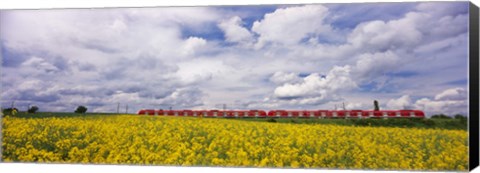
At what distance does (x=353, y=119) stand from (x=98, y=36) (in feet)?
13.7

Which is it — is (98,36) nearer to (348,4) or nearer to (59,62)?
(59,62)

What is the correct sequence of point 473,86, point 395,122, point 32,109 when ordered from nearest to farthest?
point 473,86 → point 395,122 → point 32,109

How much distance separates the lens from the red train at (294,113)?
8.56 meters

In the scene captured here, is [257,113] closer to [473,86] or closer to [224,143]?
[224,143]

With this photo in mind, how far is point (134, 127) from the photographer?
9477 millimetres

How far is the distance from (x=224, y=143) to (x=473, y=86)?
3.71 metres

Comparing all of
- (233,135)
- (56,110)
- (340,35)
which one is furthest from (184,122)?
(340,35)

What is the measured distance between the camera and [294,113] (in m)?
8.97

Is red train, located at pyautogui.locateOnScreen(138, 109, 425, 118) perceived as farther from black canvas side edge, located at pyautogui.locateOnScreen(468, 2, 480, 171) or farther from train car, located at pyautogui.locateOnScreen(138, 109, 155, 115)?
black canvas side edge, located at pyautogui.locateOnScreen(468, 2, 480, 171)

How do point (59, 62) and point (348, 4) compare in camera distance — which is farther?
point (59, 62)

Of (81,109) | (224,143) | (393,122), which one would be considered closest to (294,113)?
(224,143)

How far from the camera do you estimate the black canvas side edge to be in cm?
811

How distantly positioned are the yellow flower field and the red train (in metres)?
0.11

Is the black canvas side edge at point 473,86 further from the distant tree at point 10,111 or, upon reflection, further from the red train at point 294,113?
the distant tree at point 10,111
